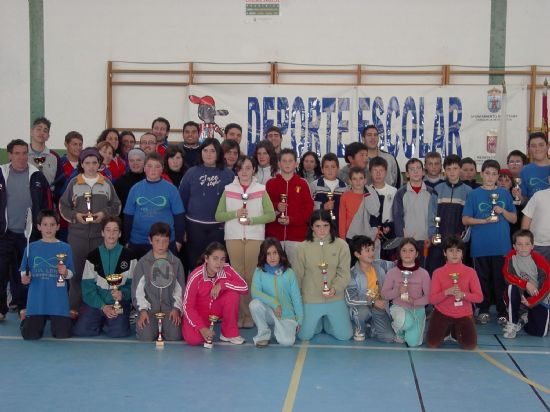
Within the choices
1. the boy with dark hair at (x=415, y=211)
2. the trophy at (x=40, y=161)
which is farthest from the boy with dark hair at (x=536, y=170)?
the trophy at (x=40, y=161)

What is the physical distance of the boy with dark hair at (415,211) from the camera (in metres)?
6.02

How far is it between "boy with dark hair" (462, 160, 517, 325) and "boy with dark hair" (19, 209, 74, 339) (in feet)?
11.7

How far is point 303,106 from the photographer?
9.37 m

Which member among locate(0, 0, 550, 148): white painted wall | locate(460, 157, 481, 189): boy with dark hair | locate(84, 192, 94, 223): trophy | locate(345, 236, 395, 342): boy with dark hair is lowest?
locate(345, 236, 395, 342): boy with dark hair

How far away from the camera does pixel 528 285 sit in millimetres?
5512

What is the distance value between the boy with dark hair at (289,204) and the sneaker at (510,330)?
1900 millimetres

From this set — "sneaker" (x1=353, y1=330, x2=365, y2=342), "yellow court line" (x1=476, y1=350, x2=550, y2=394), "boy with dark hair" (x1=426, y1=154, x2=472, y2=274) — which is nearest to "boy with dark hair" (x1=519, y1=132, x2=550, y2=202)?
"boy with dark hair" (x1=426, y1=154, x2=472, y2=274)

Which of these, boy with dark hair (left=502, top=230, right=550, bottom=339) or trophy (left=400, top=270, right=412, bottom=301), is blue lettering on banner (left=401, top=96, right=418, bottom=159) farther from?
trophy (left=400, top=270, right=412, bottom=301)

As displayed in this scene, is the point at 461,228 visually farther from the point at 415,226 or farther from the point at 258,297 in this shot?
the point at 258,297

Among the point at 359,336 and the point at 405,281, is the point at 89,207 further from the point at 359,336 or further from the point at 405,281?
the point at 405,281

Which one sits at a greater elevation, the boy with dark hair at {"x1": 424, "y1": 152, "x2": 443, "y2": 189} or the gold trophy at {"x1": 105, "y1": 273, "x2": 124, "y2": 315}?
the boy with dark hair at {"x1": 424, "y1": 152, "x2": 443, "y2": 189}

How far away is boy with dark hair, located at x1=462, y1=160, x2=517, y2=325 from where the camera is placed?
594cm

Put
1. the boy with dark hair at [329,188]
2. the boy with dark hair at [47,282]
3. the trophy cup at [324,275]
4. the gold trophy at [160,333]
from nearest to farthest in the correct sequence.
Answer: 1. the gold trophy at [160,333]
2. the boy with dark hair at [47,282]
3. the trophy cup at [324,275]
4. the boy with dark hair at [329,188]

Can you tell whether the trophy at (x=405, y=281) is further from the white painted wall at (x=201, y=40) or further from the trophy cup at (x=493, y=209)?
the white painted wall at (x=201, y=40)
